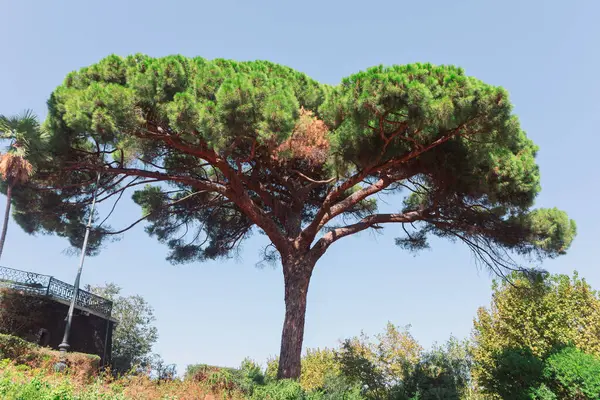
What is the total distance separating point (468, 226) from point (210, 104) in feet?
22.8

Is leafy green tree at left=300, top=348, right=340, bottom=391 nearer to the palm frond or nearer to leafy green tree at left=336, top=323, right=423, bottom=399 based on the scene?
leafy green tree at left=336, top=323, right=423, bottom=399

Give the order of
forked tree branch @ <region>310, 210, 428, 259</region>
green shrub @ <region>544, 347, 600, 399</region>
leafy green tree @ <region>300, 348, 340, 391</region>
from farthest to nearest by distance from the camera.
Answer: leafy green tree @ <region>300, 348, 340, 391</region> < forked tree branch @ <region>310, 210, 428, 259</region> < green shrub @ <region>544, 347, 600, 399</region>

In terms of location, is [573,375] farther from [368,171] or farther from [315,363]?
[315,363]

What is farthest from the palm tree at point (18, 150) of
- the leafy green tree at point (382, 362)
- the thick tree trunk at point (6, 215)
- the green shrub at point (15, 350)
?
the leafy green tree at point (382, 362)

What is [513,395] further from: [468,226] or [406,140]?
[406,140]

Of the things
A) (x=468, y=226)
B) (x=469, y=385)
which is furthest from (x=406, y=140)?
(x=469, y=385)

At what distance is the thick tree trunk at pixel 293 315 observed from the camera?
30.6ft

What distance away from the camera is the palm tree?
10781 mm

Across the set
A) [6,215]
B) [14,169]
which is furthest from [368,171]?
[6,215]

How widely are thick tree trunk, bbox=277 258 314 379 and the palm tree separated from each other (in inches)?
258

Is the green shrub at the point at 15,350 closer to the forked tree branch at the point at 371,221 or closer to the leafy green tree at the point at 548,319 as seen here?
the forked tree branch at the point at 371,221

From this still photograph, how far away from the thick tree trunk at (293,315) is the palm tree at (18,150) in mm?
6556

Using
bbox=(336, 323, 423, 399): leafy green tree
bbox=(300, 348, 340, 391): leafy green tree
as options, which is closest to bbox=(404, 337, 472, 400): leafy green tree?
bbox=(336, 323, 423, 399): leafy green tree

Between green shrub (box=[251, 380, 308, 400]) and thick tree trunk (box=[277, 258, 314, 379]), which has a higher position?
thick tree trunk (box=[277, 258, 314, 379])
